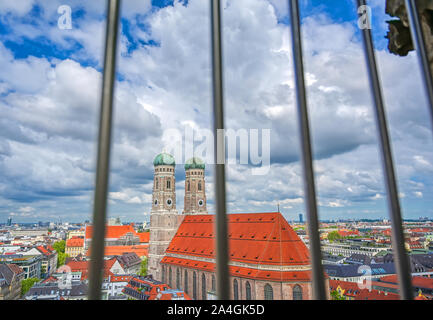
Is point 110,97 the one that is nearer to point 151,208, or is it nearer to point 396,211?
point 396,211

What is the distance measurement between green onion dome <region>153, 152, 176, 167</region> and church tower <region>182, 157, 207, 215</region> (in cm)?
254

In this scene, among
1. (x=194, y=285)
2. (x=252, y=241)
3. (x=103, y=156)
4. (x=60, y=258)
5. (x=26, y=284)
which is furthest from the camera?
(x=60, y=258)

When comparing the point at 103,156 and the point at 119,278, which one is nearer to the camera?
the point at 103,156

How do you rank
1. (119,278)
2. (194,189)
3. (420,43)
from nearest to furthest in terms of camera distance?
(420,43) < (119,278) < (194,189)

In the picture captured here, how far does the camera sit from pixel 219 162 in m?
1.18

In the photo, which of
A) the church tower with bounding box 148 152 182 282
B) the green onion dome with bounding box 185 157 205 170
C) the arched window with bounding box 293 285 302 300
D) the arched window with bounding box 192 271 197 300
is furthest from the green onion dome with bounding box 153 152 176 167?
the arched window with bounding box 293 285 302 300

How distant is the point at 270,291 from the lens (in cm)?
2172

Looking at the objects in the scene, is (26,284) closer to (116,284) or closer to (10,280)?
(10,280)

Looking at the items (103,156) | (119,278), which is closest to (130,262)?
(119,278)

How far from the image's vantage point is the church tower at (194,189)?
41438 millimetres

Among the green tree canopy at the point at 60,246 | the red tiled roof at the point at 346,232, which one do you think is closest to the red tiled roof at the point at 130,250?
the green tree canopy at the point at 60,246

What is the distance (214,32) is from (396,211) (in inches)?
47.1

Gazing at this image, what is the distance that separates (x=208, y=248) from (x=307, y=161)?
31901 mm
